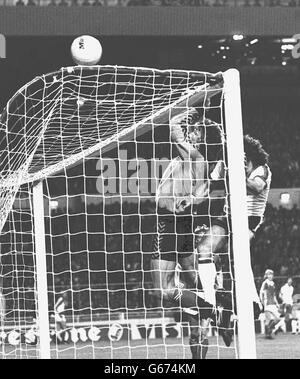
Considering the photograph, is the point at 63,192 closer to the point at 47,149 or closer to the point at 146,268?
the point at 146,268

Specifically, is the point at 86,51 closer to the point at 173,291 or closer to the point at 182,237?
the point at 173,291

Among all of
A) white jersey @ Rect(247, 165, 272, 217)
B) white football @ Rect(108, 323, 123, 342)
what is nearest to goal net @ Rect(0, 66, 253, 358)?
white football @ Rect(108, 323, 123, 342)

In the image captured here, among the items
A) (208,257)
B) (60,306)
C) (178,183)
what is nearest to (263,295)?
(60,306)

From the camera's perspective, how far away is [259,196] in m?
17.2

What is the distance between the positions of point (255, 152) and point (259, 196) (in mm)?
2445

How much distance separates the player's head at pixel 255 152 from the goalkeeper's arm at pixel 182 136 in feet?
34.8

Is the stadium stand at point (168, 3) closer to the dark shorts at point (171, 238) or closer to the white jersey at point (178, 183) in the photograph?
the white jersey at point (178, 183)

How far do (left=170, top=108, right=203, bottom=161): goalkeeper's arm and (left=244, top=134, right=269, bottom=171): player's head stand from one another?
1059 cm

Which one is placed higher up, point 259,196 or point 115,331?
point 259,196

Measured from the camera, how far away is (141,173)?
1853cm

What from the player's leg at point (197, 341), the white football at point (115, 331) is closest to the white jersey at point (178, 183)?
the player's leg at point (197, 341)

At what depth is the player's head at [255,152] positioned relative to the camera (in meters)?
19.2

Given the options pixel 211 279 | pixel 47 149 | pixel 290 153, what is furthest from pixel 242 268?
pixel 290 153

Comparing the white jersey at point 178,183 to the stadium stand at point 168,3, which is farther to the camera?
the stadium stand at point 168,3
